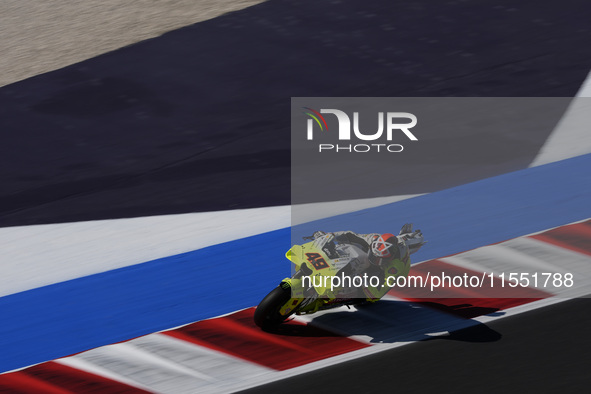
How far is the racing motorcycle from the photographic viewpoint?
21.6 feet

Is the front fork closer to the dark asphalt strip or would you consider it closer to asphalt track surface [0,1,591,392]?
the dark asphalt strip

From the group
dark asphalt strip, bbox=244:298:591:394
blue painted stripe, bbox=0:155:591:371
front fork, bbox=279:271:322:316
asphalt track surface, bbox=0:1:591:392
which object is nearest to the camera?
dark asphalt strip, bbox=244:298:591:394

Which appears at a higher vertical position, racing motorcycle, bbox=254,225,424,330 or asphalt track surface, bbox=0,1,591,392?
asphalt track surface, bbox=0,1,591,392

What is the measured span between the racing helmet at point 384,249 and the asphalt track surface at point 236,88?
8.30ft

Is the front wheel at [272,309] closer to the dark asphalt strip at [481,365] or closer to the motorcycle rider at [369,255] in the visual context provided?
the motorcycle rider at [369,255]

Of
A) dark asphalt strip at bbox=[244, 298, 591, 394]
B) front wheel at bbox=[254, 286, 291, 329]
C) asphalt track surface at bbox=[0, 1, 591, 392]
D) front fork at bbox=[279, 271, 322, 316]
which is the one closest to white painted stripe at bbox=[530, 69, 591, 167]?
asphalt track surface at bbox=[0, 1, 591, 392]

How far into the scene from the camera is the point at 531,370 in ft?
19.8

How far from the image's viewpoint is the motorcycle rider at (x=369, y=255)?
669 centimetres

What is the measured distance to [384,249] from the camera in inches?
267

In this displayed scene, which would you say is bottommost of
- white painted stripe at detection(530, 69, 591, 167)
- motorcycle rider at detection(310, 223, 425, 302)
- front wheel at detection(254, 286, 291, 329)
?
front wheel at detection(254, 286, 291, 329)

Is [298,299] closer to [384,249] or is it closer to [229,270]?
[384,249]

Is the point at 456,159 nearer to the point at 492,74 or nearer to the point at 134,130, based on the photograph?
the point at 492,74

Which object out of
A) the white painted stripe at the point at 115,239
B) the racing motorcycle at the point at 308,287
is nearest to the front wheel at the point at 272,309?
the racing motorcycle at the point at 308,287

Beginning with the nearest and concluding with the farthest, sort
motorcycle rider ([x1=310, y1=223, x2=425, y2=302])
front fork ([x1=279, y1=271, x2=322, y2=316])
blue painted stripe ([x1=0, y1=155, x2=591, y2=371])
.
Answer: front fork ([x1=279, y1=271, x2=322, y2=316]) < motorcycle rider ([x1=310, y1=223, x2=425, y2=302]) < blue painted stripe ([x1=0, y1=155, x2=591, y2=371])
